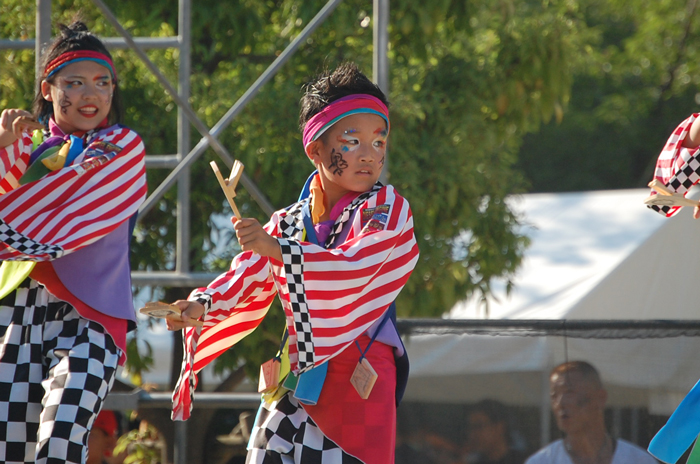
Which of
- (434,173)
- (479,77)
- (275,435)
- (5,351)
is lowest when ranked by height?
(275,435)

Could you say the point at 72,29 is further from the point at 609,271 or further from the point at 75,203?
the point at 609,271

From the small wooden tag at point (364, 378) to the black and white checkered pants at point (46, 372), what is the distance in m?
0.72

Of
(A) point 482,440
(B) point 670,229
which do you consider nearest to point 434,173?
(A) point 482,440

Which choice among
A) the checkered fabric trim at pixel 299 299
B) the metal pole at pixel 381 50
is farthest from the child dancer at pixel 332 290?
the metal pole at pixel 381 50

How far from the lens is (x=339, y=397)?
88.8 inches

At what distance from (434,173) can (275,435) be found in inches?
126

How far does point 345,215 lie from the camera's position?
2355mm

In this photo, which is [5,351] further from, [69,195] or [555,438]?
[555,438]

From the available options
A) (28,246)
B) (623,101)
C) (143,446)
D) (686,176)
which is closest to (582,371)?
(686,176)

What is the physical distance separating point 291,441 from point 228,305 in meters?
0.39

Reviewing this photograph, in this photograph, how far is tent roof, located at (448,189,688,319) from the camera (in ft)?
21.5

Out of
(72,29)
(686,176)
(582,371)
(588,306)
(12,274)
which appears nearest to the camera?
(686,176)

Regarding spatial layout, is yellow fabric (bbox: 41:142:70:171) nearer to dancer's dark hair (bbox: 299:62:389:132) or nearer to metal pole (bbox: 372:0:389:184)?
dancer's dark hair (bbox: 299:62:389:132)

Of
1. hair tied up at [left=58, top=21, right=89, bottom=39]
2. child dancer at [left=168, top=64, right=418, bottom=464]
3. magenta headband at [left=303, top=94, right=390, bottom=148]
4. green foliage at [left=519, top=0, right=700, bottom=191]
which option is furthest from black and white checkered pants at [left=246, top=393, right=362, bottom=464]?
green foliage at [left=519, top=0, right=700, bottom=191]
